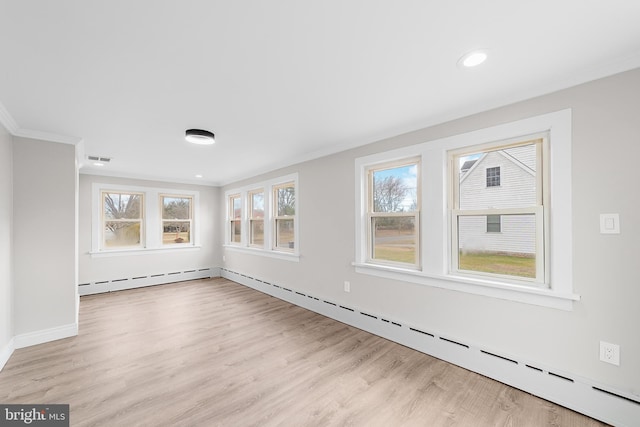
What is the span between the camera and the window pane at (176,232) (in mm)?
6078

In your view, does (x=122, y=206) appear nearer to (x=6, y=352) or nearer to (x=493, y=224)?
(x=6, y=352)

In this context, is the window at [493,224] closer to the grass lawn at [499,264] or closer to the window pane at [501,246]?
the window pane at [501,246]

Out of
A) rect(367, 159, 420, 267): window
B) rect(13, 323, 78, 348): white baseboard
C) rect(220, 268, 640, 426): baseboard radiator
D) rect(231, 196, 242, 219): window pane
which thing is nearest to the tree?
rect(367, 159, 420, 267): window

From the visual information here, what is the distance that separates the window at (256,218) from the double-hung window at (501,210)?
12.8 feet

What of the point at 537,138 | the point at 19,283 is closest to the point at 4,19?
the point at 19,283

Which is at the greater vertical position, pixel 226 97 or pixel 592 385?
pixel 226 97

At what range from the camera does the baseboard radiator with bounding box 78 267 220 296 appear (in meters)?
5.08

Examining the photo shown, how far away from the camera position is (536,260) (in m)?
2.16

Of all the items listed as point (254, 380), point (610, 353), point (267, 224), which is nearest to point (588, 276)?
point (610, 353)

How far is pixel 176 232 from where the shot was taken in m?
6.24

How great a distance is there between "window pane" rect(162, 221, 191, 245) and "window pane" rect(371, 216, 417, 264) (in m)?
4.96

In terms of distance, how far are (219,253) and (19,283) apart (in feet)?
12.9

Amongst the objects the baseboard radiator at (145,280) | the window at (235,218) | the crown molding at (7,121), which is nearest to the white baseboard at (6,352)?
the crown molding at (7,121)

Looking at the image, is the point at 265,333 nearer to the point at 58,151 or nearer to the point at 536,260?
the point at 536,260
